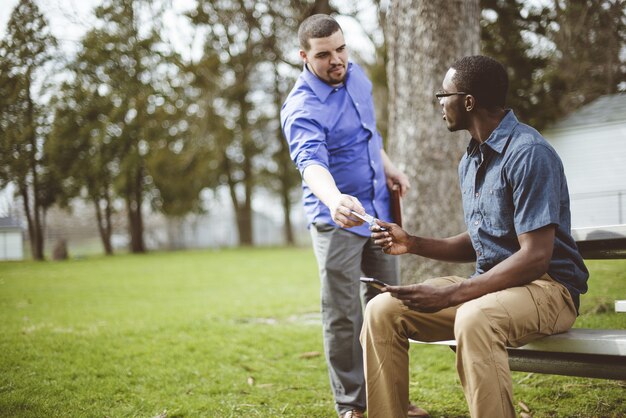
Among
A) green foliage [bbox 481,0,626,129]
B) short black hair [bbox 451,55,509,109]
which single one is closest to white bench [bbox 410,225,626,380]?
short black hair [bbox 451,55,509,109]

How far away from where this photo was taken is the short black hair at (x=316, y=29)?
Answer: 356 cm

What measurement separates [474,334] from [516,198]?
2.04 ft

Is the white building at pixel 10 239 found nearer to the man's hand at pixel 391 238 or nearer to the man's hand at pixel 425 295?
the man's hand at pixel 391 238

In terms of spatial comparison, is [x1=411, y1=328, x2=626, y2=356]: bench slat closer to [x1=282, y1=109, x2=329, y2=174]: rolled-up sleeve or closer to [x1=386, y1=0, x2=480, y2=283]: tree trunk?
[x1=282, y1=109, x2=329, y2=174]: rolled-up sleeve

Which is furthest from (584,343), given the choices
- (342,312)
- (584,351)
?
(342,312)

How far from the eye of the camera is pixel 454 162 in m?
5.91

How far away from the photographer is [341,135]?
12.2 feet

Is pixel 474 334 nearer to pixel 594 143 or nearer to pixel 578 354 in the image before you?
pixel 578 354

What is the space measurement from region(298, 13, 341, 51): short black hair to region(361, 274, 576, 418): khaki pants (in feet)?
5.30

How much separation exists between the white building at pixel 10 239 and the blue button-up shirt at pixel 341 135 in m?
3.44

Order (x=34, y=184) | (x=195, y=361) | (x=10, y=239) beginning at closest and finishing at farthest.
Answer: (x=195, y=361) → (x=10, y=239) → (x=34, y=184)

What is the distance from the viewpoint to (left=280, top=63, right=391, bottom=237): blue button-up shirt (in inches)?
141

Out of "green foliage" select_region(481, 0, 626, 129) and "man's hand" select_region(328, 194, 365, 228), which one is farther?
"green foliage" select_region(481, 0, 626, 129)

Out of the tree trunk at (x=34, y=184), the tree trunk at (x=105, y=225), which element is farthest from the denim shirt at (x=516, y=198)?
the tree trunk at (x=105, y=225)
